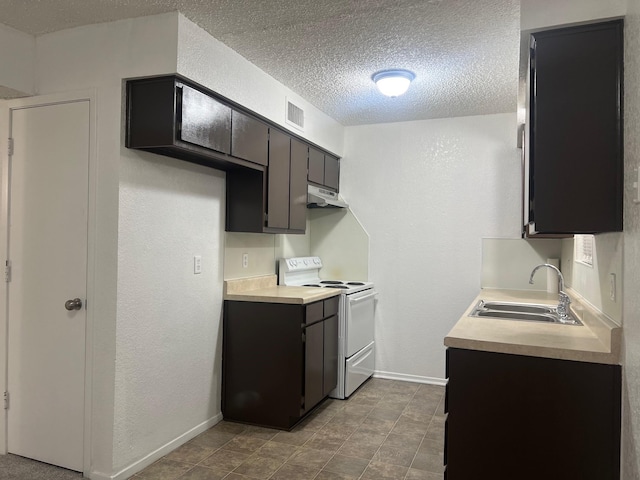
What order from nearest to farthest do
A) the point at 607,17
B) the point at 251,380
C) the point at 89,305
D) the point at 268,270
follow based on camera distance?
the point at 607,17 < the point at 89,305 < the point at 251,380 < the point at 268,270

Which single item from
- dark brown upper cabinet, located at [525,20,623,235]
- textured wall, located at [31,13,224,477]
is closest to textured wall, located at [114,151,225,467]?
textured wall, located at [31,13,224,477]

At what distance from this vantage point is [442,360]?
4.31 m

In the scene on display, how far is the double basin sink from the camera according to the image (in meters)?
2.62

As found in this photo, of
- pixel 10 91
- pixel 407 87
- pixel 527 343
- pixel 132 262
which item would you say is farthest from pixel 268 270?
pixel 527 343

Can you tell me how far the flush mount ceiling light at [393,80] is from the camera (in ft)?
10.3

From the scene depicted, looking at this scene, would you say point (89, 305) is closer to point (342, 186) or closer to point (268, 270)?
point (268, 270)

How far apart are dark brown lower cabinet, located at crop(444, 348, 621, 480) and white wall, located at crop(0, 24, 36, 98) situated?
2.66 m

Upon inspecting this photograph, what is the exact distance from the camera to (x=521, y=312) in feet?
10.00

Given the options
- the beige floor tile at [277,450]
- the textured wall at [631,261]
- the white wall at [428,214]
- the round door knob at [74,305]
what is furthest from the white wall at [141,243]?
the textured wall at [631,261]

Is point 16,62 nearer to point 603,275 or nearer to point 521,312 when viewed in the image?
point 603,275

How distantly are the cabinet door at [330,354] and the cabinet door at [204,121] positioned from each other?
157 centimetres

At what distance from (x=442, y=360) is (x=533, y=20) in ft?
10.3

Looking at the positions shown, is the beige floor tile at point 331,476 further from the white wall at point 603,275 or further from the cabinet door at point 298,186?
the cabinet door at point 298,186

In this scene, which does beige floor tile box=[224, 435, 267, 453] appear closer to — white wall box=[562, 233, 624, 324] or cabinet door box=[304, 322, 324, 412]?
cabinet door box=[304, 322, 324, 412]
